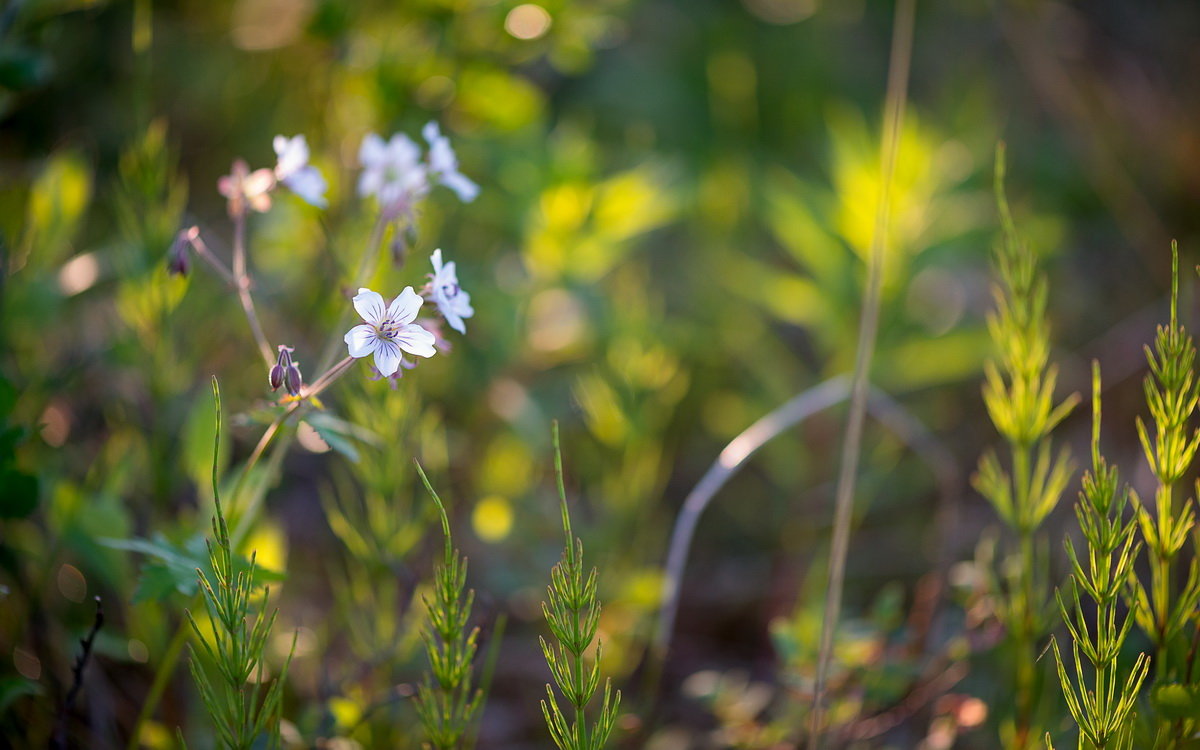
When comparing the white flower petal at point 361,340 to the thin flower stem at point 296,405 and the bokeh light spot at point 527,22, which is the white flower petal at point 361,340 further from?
the bokeh light spot at point 527,22

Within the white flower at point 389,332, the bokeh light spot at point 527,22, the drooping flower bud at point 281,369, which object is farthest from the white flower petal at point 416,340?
the bokeh light spot at point 527,22

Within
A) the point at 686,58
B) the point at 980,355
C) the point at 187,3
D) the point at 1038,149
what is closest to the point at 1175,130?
the point at 1038,149

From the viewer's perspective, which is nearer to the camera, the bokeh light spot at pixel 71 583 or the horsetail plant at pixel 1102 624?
the horsetail plant at pixel 1102 624

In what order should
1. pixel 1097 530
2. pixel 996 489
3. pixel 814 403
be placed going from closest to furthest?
pixel 1097 530 < pixel 996 489 < pixel 814 403

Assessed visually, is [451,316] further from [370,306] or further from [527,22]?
[527,22]

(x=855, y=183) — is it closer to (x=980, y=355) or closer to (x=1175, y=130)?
(x=980, y=355)

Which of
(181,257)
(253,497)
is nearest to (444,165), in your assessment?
(181,257)
